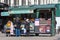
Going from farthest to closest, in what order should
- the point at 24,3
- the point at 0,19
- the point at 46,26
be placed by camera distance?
the point at 24,3 < the point at 0,19 < the point at 46,26

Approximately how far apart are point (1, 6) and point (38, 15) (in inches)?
481

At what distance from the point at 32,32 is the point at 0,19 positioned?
11.0 m

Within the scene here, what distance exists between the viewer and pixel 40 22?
28953 mm

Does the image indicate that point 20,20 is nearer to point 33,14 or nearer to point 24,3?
point 33,14

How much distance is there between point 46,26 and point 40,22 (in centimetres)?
77

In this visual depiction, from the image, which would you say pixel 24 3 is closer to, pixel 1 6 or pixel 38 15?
pixel 1 6

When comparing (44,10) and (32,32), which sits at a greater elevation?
(44,10)

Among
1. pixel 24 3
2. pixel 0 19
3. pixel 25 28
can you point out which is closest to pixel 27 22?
pixel 25 28

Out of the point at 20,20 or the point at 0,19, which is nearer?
the point at 20,20

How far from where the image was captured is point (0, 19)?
3903 centimetres

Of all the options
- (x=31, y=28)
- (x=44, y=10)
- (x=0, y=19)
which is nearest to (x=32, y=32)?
(x=31, y=28)

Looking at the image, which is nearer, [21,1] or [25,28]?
[25,28]

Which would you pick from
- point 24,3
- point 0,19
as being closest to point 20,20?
point 0,19

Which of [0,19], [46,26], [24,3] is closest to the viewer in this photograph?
[46,26]
